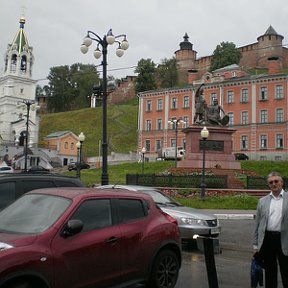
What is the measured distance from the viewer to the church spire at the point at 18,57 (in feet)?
273

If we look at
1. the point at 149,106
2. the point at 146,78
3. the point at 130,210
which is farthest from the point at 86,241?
the point at 146,78

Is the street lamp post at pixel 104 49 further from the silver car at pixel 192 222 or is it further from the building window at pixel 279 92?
the building window at pixel 279 92

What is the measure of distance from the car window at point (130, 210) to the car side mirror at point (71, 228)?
1027 millimetres

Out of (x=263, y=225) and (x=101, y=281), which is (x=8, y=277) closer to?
(x=101, y=281)

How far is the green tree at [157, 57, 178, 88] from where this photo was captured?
111812 millimetres

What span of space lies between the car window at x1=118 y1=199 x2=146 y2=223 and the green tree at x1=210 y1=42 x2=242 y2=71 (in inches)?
4102

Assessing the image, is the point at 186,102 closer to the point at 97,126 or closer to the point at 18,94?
the point at 97,126

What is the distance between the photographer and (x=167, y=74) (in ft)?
368

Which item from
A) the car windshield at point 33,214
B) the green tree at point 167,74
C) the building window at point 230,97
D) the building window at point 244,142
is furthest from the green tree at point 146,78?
the car windshield at point 33,214

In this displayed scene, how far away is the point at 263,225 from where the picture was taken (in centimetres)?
598

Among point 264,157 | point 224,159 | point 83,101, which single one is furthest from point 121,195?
point 83,101

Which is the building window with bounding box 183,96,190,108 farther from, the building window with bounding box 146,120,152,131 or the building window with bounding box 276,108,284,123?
the building window with bounding box 276,108,284,123

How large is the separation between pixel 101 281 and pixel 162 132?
217ft

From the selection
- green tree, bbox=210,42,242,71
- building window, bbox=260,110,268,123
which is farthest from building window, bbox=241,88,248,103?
green tree, bbox=210,42,242,71
